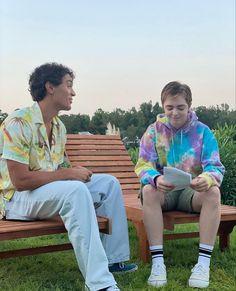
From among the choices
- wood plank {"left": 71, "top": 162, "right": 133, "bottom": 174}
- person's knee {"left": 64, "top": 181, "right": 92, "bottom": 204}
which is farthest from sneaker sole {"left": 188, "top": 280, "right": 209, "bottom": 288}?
wood plank {"left": 71, "top": 162, "right": 133, "bottom": 174}

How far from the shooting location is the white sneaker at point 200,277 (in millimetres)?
2887

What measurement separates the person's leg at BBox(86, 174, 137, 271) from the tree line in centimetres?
629

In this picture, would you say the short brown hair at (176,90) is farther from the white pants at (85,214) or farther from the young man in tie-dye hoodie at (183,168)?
the white pants at (85,214)

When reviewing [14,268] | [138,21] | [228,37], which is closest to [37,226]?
[14,268]

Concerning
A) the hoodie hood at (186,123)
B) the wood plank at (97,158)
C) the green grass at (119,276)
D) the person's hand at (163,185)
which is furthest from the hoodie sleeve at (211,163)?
the wood plank at (97,158)

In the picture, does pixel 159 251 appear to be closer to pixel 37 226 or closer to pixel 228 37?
pixel 37 226

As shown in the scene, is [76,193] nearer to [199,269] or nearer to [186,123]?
[199,269]

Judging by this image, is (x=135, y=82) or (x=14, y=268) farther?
(x=135, y=82)

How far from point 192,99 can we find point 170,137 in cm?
31

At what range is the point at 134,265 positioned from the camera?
3.26m

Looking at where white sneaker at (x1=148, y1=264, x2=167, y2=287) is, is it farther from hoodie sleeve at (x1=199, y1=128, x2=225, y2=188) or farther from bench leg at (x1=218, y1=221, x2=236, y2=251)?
bench leg at (x1=218, y1=221, x2=236, y2=251)

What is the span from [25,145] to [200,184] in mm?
1086

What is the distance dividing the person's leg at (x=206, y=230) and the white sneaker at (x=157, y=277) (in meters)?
0.17

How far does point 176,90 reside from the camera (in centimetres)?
321
